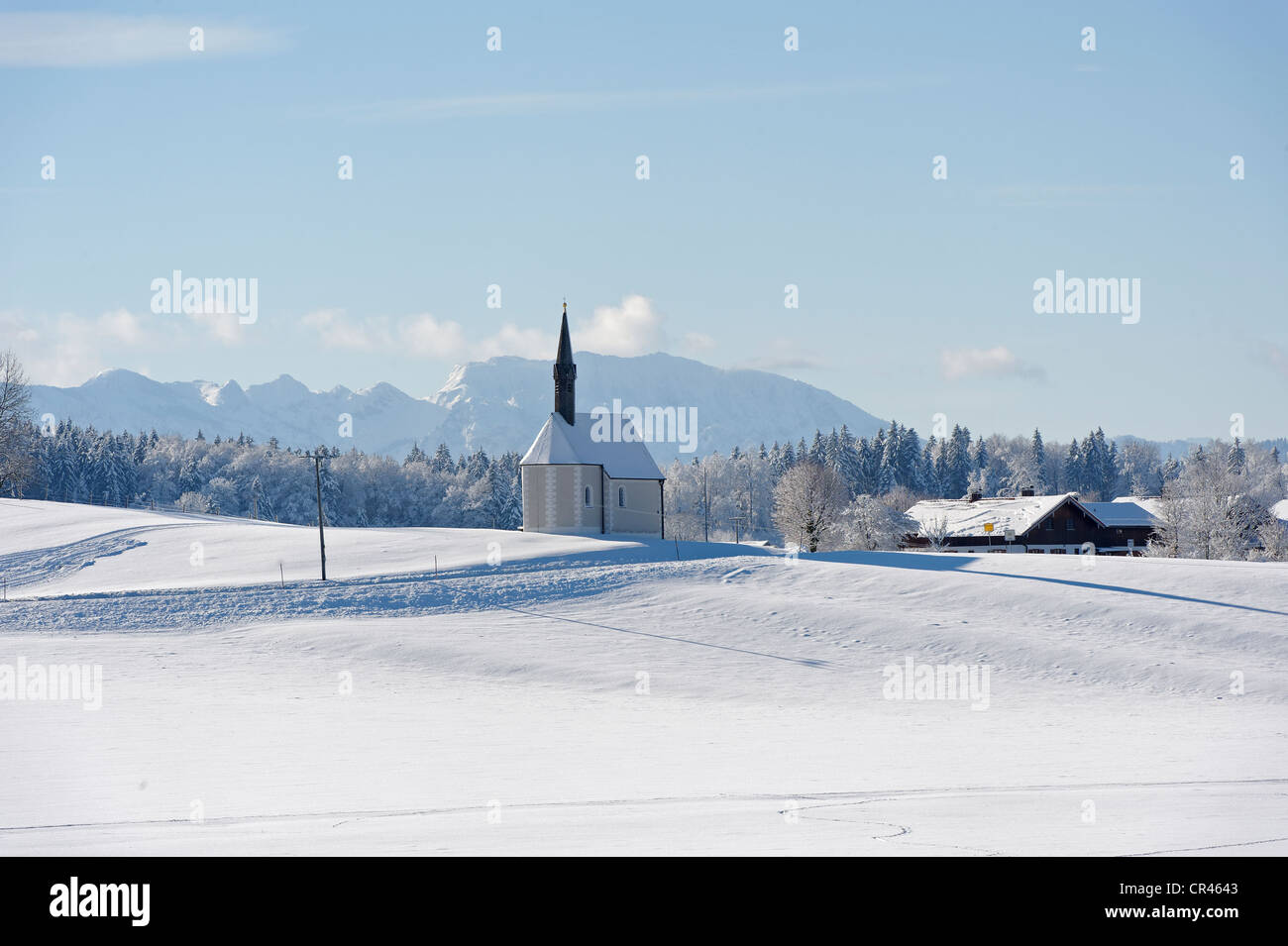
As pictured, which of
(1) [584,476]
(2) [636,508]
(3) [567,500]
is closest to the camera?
(3) [567,500]

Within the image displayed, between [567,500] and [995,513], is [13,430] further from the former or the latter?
[995,513]

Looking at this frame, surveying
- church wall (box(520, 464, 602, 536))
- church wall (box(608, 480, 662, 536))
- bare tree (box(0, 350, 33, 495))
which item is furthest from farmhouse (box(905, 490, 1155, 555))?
bare tree (box(0, 350, 33, 495))

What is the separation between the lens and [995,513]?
96.9 m

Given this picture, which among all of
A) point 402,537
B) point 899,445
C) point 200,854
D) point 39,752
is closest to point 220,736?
point 39,752

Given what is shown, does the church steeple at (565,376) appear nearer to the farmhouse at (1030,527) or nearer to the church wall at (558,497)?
the church wall at (558,497)

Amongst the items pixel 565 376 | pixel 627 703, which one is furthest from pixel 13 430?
pixel 627 703

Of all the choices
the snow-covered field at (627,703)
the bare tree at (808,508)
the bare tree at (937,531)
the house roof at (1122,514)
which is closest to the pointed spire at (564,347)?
the snow-covered field at (627,703)

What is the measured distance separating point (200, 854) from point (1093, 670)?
28042mm

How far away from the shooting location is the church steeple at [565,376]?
70438mm

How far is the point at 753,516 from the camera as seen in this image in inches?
6924

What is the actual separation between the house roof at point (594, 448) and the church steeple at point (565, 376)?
0.66 meters

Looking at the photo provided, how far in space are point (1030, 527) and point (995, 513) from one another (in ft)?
15.0
